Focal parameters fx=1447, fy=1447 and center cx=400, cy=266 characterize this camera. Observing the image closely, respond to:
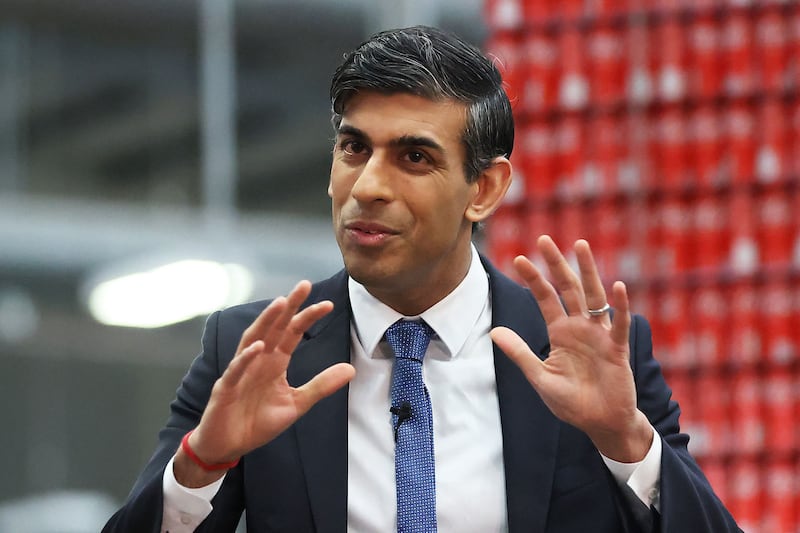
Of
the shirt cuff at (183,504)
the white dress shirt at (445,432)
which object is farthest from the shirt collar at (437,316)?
the shirt cuff at (183,504)

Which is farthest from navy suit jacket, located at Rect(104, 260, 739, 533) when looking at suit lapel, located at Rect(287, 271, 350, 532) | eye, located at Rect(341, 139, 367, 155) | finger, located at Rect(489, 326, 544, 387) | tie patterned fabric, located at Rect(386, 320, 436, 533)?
eye, located at Rect(341, 139, 367, 155)

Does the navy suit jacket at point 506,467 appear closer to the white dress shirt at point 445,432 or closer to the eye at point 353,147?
the white dress shirt at point 445,432

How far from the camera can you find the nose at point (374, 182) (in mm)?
2729

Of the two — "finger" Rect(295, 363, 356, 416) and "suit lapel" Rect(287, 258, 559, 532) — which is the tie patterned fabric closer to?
"suit lapel" Rect(287, 258, 559, 532)

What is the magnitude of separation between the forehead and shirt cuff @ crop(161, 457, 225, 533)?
0.73 meters

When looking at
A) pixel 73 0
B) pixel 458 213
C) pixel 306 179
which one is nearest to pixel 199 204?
pixel 306 179

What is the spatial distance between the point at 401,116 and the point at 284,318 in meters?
0.51

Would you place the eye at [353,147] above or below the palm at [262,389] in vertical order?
above

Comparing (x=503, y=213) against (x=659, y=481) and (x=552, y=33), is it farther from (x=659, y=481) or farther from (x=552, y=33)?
(x=659, y=481)

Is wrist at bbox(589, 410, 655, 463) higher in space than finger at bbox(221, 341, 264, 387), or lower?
lower

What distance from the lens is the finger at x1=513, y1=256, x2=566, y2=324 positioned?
2.58 m

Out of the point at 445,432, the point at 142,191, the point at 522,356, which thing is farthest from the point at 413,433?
the point at 142,191

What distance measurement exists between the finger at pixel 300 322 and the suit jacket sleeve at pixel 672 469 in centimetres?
66

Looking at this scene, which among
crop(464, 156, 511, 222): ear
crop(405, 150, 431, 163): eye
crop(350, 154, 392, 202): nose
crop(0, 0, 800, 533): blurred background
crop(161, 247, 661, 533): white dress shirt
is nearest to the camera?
crop(161, 247, 661, 533): white dress shirt
